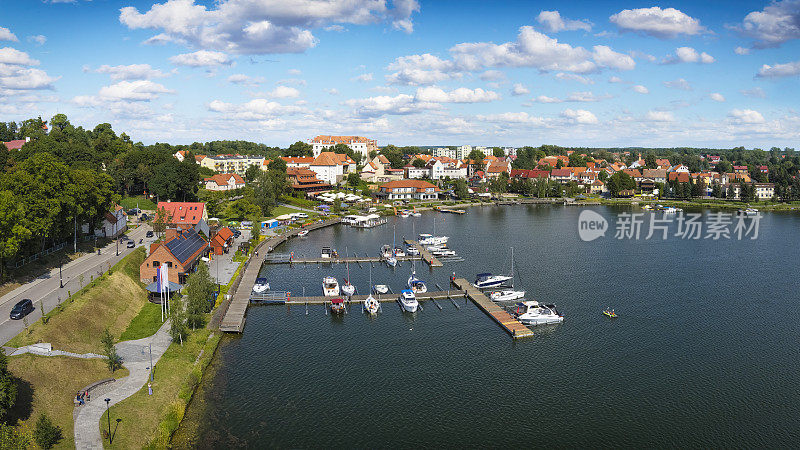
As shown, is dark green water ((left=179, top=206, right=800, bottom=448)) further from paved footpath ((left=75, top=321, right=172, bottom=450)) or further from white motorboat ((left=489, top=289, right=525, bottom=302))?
paved footpath ((left=75, top=321, right=172, bottom=450))

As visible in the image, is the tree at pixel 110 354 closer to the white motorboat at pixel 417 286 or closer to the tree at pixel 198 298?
the tree at pixel 198 298

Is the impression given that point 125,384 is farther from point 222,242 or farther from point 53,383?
point 222,242

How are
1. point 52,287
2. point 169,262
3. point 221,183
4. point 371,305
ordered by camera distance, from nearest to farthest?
1. point 52,287
2. point 371,305
3. point 169,262
4. point 221,183

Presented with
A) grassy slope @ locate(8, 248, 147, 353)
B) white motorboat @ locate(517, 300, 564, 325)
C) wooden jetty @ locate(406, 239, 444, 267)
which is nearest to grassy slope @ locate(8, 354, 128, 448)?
grassy slope @ locate(8, 248, 147, 353)

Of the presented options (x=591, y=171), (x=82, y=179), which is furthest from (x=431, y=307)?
(x=591, y=171)

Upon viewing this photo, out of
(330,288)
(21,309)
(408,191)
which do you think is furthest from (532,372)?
(408,191)

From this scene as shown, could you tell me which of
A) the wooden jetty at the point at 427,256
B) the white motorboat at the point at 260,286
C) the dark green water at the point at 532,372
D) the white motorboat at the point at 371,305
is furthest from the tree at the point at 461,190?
the white motorboat at the point at 371,305
